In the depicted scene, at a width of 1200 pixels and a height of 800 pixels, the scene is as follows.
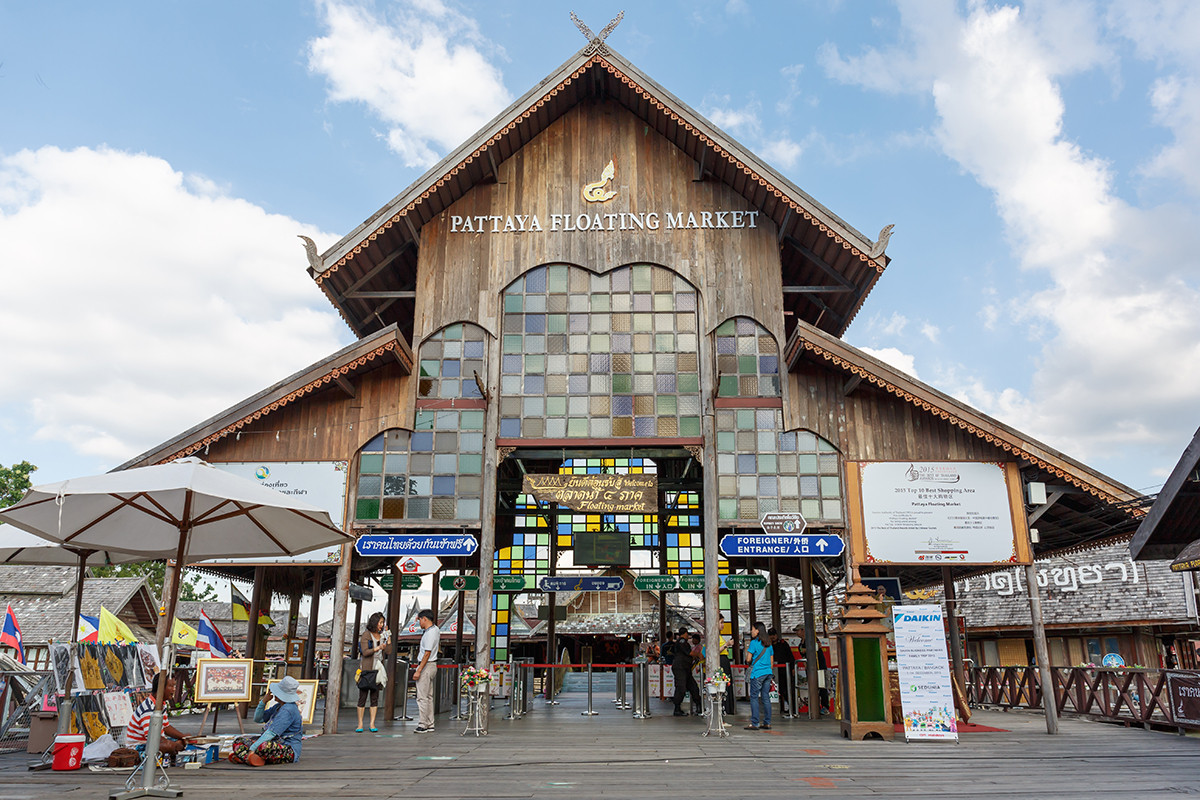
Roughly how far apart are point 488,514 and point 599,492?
196 cm

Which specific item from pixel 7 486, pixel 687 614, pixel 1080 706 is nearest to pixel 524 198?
pixel 1080 706

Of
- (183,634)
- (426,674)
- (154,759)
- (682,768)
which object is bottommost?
(682,768)

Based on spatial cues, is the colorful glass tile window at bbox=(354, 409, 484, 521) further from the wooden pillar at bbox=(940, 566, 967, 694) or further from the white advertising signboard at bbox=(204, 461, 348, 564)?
the wooden pillar at bbox=(940, 566, 967, 694)

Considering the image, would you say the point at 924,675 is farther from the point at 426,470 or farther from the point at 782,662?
the point at 426,470

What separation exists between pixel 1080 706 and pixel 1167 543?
32.7ft

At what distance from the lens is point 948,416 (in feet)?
46.5

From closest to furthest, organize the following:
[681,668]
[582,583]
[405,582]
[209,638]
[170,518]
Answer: [170,518]
[209,638]
[681,668]
[582,583]
[405,582]

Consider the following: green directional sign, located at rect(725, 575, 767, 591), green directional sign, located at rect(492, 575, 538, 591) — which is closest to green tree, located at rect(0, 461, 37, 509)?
green directional sign, located at rect(492, 575, 538, 591)

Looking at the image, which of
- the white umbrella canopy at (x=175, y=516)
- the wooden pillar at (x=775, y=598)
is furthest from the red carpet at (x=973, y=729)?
the white umbrella canopy at (x=175, y=516)

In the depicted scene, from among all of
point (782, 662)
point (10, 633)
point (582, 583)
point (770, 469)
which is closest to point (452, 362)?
point (770, 469)

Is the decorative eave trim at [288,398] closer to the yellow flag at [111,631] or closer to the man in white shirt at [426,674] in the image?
the yellow flag at [111,631]

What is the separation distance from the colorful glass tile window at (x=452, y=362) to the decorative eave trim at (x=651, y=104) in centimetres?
215

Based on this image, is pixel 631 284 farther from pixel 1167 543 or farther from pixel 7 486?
pixel 7 486

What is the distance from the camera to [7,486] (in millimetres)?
38125
